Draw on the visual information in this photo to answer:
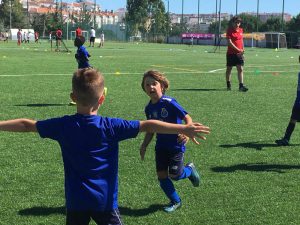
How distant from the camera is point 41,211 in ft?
16.5

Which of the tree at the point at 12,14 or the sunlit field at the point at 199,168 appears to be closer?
the sunlit field at the point at 199,168

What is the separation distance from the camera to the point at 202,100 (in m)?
12.9

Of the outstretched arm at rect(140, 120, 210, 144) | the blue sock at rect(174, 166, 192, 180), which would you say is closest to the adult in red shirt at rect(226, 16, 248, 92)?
the blue sock at rect(174, 166, 192, 180)

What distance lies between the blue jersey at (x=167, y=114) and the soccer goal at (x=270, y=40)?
6414cm

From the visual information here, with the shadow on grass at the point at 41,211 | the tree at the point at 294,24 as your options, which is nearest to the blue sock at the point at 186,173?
the shadow on grass at the point at 41,211

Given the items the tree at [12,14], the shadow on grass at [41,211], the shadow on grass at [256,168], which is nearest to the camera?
the shadow on grass at [41,211]

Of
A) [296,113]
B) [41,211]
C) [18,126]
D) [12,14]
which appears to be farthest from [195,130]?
[12,14]

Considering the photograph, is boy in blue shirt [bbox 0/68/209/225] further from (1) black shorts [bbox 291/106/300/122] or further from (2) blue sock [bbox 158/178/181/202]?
(1) black shorts [bbox 291/106/300/122]

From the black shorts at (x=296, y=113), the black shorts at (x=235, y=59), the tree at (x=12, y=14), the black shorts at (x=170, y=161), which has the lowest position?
the black shorts at (x=170, y=161)

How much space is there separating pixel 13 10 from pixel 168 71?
95.6m

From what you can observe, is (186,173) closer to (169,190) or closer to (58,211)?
(169,190)

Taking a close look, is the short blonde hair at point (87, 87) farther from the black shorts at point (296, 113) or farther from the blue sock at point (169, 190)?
the black shorts at point (296, 113)

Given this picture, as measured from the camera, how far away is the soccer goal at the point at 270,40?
68.3 metres

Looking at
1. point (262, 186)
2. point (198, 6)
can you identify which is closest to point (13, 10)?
point (198, 6)
